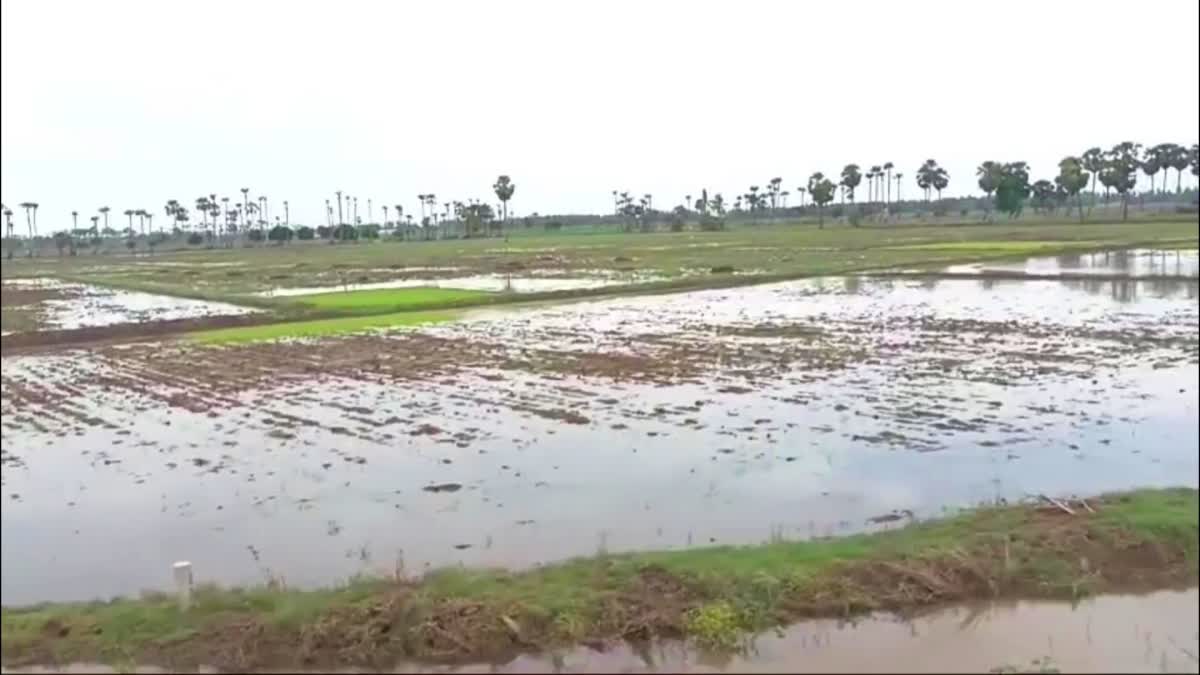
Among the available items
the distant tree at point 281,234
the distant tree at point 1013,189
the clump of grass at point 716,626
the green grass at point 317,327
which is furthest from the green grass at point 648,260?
the distant tree at point 281,234

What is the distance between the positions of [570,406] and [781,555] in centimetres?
672

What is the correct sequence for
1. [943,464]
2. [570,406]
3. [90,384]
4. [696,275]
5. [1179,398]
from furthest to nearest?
1. [696,275]
2. [90,384]
3. [570,406]
4. [1179,398]
5. [943,464]

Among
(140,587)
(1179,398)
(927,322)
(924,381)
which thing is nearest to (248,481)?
(140,587)

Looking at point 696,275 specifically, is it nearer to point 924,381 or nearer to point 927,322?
point 927,322

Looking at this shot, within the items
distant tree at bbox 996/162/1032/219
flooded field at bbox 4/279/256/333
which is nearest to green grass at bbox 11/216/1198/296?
flooded field at bbox 4/279/256/333

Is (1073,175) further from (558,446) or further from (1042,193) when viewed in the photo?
(558,446)

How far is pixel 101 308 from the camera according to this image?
2842cm

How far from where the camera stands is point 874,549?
7.00m

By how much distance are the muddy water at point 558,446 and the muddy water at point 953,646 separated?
91cm

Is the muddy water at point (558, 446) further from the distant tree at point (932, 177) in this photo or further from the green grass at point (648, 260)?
the distant tree at point (932, 177)

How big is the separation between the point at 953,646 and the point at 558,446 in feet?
19.3

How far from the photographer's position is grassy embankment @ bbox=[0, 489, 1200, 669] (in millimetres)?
5965

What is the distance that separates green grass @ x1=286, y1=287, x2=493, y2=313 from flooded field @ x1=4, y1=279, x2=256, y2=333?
2157 mm

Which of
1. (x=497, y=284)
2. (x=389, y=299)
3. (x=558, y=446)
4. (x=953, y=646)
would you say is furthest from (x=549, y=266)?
(x=953, y=646)
